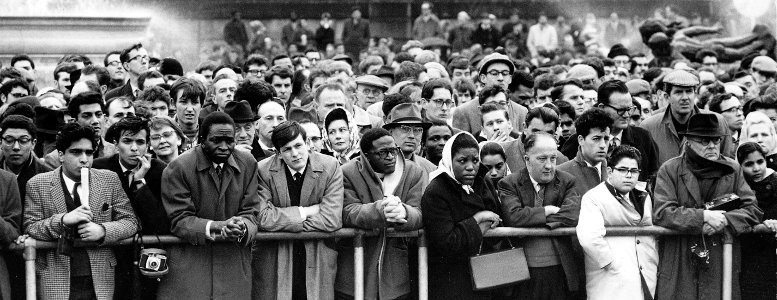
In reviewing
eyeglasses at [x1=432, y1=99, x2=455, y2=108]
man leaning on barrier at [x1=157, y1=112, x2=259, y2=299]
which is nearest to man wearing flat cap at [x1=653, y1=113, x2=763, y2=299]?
eyeglasses at [x1=432, y1=99, x2=455, y2=108]

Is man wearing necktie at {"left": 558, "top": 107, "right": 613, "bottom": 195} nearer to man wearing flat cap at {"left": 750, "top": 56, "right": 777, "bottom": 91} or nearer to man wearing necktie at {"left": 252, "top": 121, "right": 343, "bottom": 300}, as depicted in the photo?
man wearing necktie at {"left": 252, "top": 121, "right": 343, "bottom": 300}

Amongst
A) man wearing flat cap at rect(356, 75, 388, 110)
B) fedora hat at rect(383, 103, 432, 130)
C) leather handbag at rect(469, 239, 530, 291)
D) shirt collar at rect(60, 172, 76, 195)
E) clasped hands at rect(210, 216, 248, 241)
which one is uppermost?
man wearing flat cap at rect(356, 75, 388, 110)

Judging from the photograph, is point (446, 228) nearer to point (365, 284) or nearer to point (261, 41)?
point (365, 284)

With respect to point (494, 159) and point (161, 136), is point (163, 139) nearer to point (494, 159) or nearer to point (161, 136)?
point (161, 136)

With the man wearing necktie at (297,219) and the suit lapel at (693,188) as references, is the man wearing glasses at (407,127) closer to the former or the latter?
the man wearing necktie at (297,219)

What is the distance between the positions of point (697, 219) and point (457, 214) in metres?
1.87

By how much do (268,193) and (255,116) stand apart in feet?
7.16

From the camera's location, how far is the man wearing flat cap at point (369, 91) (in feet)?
45.1

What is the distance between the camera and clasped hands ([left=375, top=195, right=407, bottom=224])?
29.4 ft

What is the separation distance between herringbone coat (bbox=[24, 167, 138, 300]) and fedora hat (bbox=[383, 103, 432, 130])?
256cm

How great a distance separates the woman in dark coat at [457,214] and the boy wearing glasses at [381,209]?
18 cm

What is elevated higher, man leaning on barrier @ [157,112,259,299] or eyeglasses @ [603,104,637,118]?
eyeglasses @ [603,104,637,118]

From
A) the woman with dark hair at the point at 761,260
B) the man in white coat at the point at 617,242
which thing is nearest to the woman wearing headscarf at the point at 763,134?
the woman with dark hair at the point at 761,260

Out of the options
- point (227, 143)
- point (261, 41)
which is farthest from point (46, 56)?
point (227, 143)
